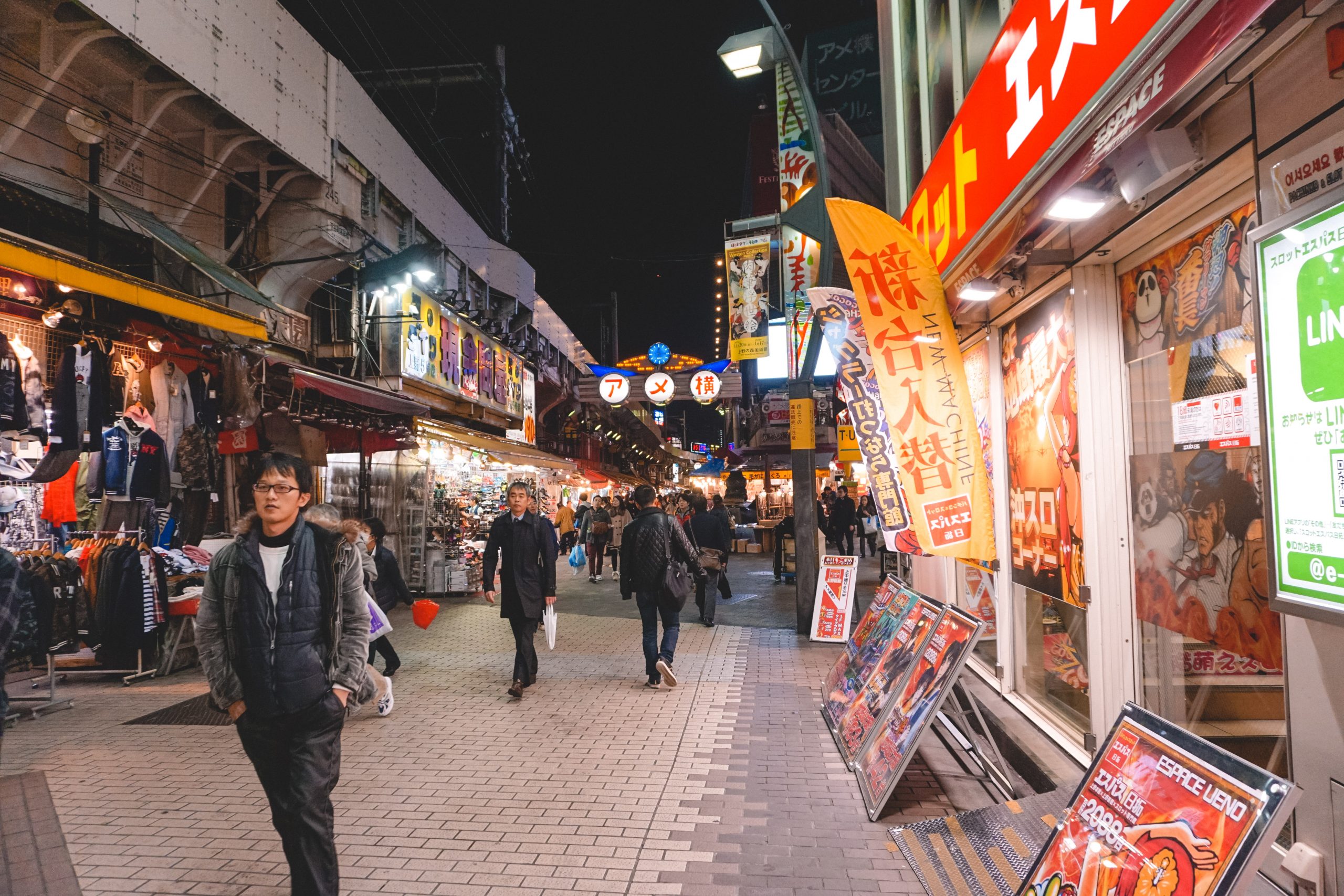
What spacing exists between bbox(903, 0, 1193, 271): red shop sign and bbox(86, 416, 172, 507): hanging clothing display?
844 cm

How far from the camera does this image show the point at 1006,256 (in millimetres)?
4566

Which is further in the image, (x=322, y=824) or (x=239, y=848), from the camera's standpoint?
(x=239, y=848)

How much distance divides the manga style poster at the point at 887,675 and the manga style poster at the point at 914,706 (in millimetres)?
110


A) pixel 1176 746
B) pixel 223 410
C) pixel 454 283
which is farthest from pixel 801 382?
pixel 454 283

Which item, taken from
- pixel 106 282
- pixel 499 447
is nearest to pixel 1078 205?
pixel 106 282

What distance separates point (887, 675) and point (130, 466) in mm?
8083

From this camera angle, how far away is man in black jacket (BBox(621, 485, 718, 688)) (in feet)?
26.0

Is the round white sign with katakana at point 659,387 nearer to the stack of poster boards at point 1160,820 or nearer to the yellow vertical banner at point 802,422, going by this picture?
the yellow vertical banner at point 802,422

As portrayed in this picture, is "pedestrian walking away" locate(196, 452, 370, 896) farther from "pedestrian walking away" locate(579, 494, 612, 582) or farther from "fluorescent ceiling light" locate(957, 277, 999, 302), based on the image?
"pedestrian walking away" locate(579, 494, 612, 582)

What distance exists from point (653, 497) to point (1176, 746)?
244 inches

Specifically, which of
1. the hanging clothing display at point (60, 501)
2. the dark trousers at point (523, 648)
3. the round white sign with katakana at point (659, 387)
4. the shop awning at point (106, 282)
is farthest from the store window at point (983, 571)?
the round white sign with katakana at point (659, 387)

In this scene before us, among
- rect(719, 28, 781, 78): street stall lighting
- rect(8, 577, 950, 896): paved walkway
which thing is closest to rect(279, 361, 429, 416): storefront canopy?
rect(8, 577, 950, 896): paved walkway

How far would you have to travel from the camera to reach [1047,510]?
17.9 ft

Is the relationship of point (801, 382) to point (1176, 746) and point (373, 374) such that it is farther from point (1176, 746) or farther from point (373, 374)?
point (1176, 746)
